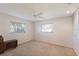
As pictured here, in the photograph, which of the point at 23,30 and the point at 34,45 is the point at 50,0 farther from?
the point at 34,45

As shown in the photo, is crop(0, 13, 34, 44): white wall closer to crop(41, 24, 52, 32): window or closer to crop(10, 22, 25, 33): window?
crop(10, 22, 25, 33): window

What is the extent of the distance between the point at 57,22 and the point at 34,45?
0.73 meters

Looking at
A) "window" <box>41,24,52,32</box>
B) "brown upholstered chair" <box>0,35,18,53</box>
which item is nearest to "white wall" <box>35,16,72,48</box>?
"window" <box>41,24,52,32</box>

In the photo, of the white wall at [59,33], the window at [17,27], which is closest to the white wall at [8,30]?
the window at [17,27]

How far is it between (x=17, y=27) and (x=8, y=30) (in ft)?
0.60

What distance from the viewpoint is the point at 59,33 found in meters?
2.19

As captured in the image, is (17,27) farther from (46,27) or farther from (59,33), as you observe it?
(59,33)

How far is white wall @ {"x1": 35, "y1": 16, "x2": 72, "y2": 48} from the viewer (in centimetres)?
202

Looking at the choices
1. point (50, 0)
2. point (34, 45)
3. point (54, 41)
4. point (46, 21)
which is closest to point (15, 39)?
point (34, 45)

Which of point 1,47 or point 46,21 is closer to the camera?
point 1,47

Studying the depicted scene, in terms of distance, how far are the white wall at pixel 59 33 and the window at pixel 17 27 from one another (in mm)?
324

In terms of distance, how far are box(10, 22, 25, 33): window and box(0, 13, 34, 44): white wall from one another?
62 millimetres

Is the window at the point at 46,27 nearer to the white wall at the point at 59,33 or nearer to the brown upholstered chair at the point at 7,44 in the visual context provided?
the white wall at the point at 59,33

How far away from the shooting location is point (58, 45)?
2.12 m
